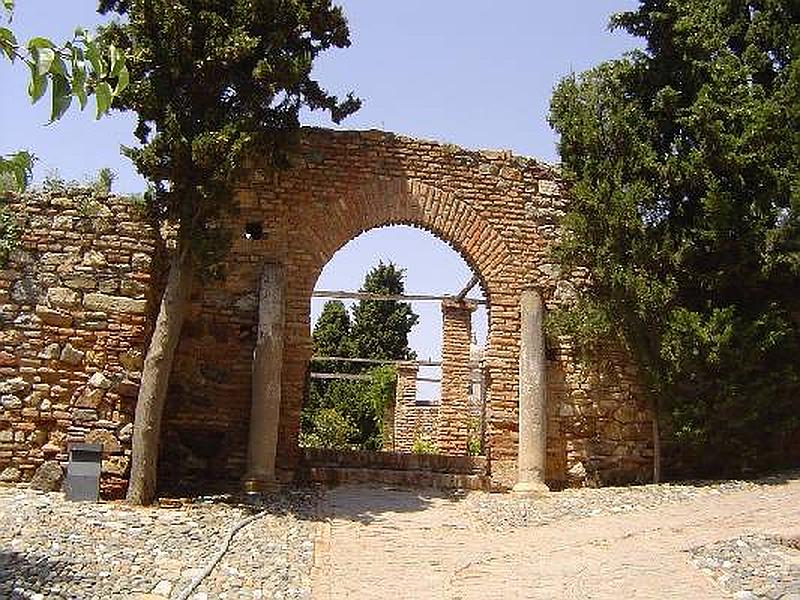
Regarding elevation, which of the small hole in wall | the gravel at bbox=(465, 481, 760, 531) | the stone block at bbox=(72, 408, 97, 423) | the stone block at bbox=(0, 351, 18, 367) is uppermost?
the small hole in wall

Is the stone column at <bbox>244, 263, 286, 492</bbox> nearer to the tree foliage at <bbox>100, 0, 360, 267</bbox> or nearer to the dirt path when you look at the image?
the dirt path

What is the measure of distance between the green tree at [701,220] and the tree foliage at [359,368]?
8961 mm

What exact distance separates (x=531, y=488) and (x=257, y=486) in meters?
3.09

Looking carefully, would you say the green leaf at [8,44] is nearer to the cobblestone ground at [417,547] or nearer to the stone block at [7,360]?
the cobblestone ground at [417,547]

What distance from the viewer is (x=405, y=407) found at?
57.6ft

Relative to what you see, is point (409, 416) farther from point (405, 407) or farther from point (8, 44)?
point (8, 44)

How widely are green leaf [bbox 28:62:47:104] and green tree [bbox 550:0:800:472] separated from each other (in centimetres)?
814

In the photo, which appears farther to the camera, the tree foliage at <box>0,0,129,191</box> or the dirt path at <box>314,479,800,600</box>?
the dirt path at <box>314,479,800,600</box>

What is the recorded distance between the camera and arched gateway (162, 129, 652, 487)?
31.2 feet

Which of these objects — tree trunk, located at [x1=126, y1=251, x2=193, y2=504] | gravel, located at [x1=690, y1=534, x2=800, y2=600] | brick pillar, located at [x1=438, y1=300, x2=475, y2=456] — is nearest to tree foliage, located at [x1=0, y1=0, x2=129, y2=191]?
gravel, located at [x1=690, y1=534, x2=800, y2=600]

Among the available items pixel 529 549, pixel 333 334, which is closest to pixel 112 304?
pixel 529 549

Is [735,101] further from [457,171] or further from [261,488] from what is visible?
[261,488]

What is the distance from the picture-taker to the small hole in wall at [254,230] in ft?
32.6

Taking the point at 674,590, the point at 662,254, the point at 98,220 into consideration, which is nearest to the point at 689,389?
the point at 662,254
